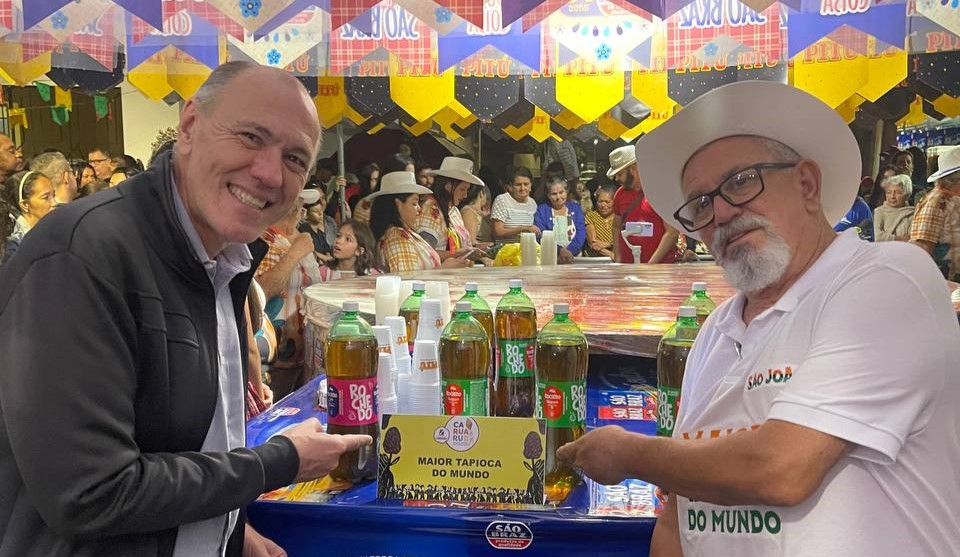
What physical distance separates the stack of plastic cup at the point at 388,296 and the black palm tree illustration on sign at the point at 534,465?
1.15 meters

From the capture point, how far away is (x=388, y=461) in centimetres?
160

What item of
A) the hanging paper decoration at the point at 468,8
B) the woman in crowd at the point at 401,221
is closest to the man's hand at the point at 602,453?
the hanging paper decoration at the point at 468,8

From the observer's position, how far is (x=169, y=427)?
48.4 inches

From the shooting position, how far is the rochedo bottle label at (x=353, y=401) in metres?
1.66

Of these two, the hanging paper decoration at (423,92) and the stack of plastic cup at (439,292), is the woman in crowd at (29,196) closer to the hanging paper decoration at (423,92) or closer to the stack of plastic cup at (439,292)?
the hanging paper decoration at (423,92)

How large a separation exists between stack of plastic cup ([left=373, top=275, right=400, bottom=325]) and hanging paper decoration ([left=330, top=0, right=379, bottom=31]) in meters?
1.99

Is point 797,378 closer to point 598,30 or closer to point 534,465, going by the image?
point 534,465

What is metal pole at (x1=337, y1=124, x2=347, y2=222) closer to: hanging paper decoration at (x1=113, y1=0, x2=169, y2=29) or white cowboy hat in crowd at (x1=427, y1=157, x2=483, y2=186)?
white cowboy hat in crowd at (x1=427, y1=157, x2=483, y2=186)

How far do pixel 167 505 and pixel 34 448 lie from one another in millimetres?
207

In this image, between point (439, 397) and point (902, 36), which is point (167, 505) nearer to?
point (439, 397)

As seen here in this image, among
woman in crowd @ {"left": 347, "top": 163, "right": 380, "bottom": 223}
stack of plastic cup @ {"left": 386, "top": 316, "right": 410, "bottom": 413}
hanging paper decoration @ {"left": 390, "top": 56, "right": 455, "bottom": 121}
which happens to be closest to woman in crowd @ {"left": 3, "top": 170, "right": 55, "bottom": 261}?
woman in crowd @ {"left": 347, "top": 163, "right": 380, "bottom": 223}

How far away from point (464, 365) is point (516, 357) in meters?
0.14

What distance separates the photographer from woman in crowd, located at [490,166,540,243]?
8688mm

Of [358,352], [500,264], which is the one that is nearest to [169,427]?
[358,352]
